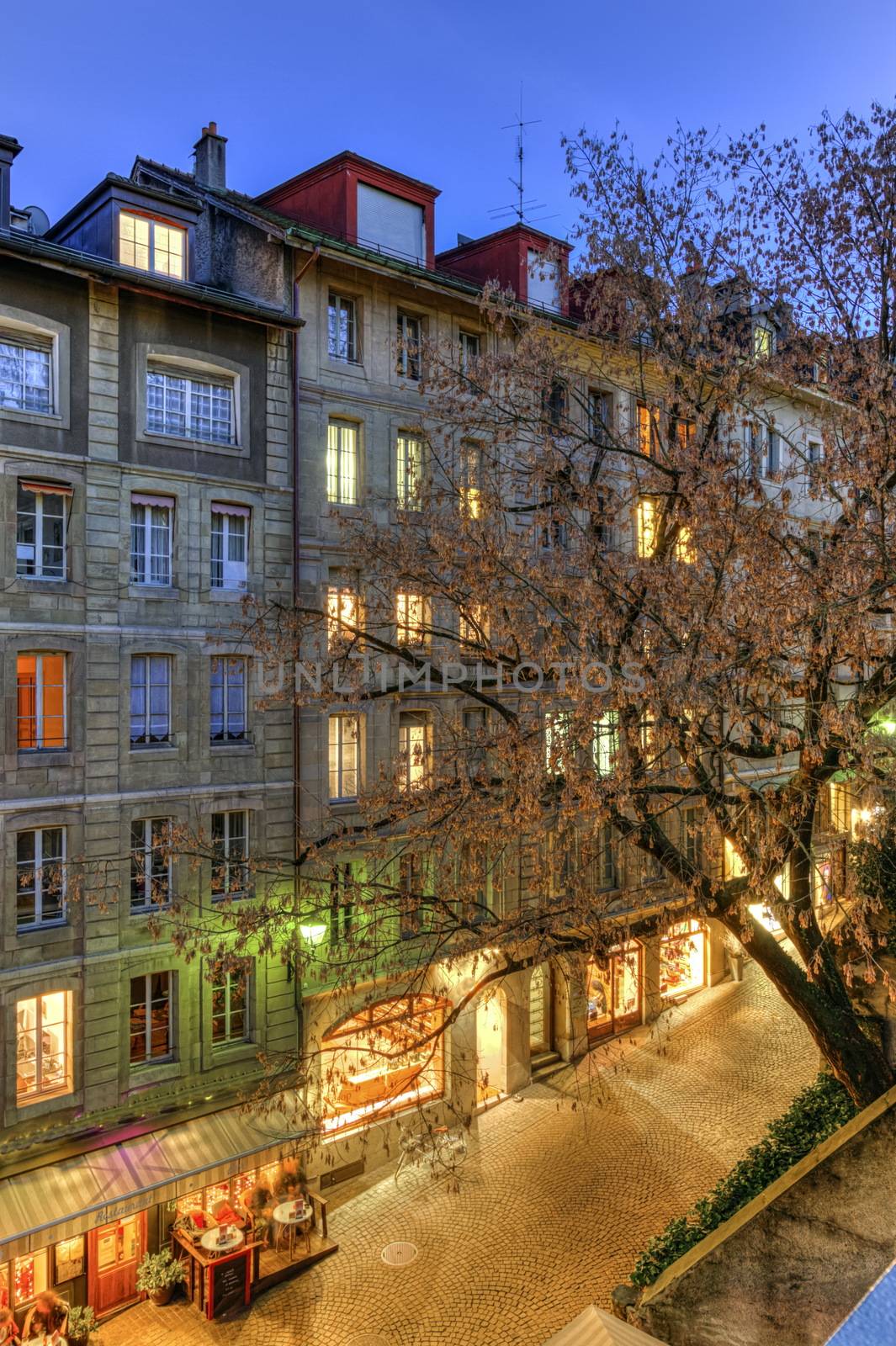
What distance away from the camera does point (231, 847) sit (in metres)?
18.4

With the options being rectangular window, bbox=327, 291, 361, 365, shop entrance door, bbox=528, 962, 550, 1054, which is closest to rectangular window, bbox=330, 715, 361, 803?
rectangular window, bbox=327, 291, 361, 365

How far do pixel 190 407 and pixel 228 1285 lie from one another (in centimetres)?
1593

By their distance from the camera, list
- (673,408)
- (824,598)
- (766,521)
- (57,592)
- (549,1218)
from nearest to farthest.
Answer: (824,598), (766,521), (673,408), (57,592), (549,1218)

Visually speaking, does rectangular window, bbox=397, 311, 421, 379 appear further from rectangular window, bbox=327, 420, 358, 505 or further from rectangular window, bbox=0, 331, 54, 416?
rectangular window, bbox=0, 331, 54, 416

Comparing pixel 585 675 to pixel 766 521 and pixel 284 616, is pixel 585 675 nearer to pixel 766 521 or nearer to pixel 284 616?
pixel 766 521

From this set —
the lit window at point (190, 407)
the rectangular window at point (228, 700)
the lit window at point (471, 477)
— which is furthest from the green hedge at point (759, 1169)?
the lit window at point (190, 407)

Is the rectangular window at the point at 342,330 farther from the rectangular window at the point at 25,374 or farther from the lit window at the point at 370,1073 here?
the lit window at the point at 370,1073

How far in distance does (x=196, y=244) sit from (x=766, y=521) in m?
13.6

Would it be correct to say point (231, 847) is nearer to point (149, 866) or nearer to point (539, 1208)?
point (149, 866)

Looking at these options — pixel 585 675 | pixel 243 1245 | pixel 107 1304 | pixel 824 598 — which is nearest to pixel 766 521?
pixel 824 598

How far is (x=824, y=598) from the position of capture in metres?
10.7

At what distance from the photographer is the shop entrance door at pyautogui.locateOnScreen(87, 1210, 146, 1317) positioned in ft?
53.6

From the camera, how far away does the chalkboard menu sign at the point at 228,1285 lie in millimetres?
15859

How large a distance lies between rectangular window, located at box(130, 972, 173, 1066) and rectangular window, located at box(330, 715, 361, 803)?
4955 millimetres
